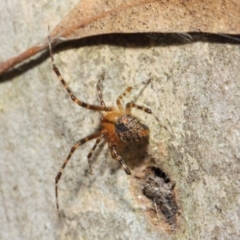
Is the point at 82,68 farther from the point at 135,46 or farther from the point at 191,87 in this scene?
the point at 191,87

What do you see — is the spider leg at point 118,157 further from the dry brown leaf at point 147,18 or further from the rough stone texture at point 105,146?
the dry brown leaf at point 147,18

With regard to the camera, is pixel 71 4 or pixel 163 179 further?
pixel 71 4

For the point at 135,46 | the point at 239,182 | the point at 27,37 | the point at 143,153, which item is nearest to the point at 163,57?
the point at 135,46

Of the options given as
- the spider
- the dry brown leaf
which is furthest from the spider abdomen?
the dry brown leaf

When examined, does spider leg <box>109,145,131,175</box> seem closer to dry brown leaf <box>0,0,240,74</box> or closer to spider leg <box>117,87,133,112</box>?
spider leg <box>117,87,133,112</box>

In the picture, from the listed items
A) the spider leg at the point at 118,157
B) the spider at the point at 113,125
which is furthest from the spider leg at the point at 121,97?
the spider leg at the point at 118,157

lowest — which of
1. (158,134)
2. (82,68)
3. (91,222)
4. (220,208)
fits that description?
(91,222)
